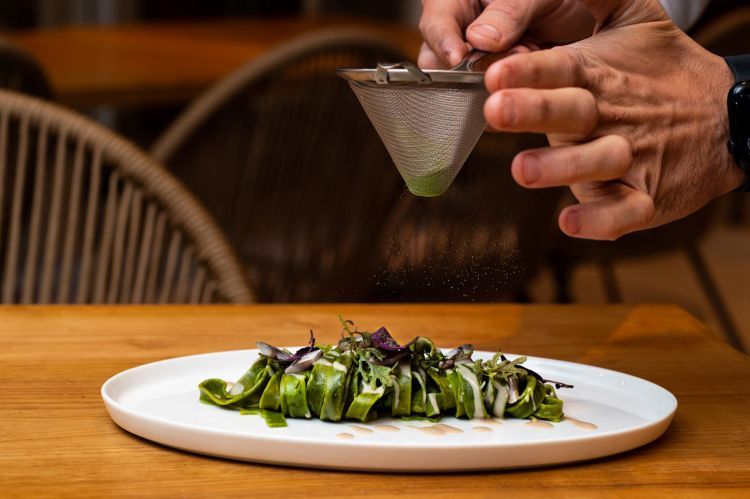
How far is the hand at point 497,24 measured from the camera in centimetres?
116

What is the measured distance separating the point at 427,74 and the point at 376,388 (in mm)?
296

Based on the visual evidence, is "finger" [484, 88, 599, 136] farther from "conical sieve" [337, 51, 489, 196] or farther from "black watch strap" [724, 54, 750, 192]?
"black watch strap" [724, 54, 750, 192]

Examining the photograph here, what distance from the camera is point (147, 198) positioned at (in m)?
1.71

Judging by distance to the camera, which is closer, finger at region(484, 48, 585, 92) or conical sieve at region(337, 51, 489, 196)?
finger at region(484, 48, 585, 92)

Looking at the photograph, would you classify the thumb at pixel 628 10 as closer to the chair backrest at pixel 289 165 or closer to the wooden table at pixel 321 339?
the wooden table at pixel 321 339

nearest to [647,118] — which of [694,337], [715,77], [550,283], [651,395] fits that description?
[715,77]

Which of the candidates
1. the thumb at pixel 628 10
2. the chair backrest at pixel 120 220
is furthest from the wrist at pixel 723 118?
the chair backrest at pixel 120 220

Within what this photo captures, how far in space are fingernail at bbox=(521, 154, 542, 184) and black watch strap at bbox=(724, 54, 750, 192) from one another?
31cm

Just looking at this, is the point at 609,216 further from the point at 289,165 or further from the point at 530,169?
the point at 289,165

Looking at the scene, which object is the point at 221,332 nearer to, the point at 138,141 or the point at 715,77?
the point at 715,77

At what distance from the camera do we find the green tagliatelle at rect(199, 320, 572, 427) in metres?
0.94

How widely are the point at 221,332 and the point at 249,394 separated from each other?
35 centimetres

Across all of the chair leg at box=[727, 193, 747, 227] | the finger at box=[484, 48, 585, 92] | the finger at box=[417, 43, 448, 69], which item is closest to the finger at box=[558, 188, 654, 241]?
the finger at box=[484, 48, 585, 92]

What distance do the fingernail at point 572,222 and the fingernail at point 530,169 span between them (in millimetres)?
86
